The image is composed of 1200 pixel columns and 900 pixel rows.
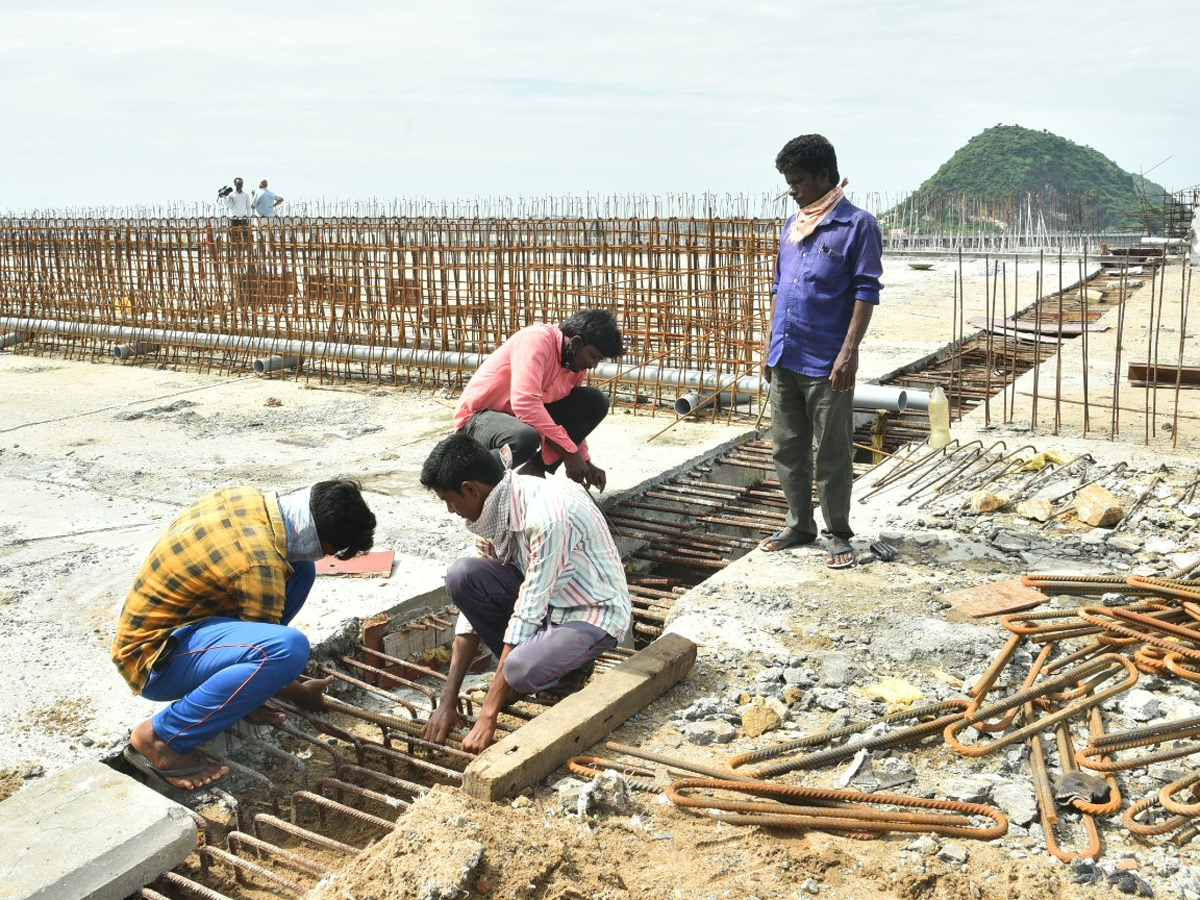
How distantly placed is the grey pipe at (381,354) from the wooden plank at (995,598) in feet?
11.4

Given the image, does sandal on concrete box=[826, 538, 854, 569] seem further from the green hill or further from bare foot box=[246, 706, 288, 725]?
the green hill

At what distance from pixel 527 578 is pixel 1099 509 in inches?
128

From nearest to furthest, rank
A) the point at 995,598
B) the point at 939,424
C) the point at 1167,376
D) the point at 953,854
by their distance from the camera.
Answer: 1. the point at 953,854
2. the point at 995,598
3. the point at 939,424
4. the point at 1167,376

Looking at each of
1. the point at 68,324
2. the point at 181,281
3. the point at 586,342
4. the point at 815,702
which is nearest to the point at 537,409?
the point at 586,342

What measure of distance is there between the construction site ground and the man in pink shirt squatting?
2.04ft

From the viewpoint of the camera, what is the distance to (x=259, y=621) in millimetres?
3531

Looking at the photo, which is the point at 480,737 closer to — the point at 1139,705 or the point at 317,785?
the point at 317,785

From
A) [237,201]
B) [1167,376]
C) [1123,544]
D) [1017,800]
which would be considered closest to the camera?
[1017,800]

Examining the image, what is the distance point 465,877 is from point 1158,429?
6.49 metres

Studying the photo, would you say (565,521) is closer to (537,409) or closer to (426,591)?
(426,591)

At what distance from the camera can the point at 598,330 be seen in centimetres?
530

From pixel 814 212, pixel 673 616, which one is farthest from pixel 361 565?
pixel 814 212

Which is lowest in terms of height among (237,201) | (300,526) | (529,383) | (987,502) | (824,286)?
(987,502)

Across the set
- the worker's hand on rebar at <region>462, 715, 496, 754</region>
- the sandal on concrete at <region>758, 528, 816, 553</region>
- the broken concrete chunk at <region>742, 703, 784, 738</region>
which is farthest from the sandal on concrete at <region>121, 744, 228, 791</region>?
the sandal on concrete at <region>758, 528, 816, 553</region>
